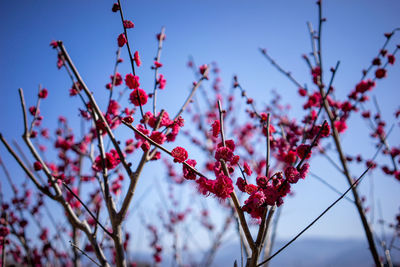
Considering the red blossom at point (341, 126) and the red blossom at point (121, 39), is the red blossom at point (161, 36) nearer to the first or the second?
the red blossom at point (121, 39)

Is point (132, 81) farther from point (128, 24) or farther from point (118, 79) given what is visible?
point (118, 79)

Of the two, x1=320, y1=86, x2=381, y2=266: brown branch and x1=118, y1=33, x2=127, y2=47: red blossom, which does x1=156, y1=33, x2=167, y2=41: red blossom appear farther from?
x1=320, y1=86, x2=381, y2=266: brown branch

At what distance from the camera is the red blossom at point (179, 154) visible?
127 cm

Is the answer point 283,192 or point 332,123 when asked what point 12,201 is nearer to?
point 283,192

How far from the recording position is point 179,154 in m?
1.28

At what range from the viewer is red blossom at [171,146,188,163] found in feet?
4.16

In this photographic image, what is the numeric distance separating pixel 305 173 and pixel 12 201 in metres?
5.33

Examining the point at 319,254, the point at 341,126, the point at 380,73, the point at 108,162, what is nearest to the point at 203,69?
the point at 108,162

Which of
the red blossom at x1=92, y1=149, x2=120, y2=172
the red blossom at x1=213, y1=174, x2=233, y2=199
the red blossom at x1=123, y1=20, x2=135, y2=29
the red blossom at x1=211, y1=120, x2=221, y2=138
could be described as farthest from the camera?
the red blossom at x1=92, y1=149, x2=120, y2=172

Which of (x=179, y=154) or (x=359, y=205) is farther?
(x=359, y=205)

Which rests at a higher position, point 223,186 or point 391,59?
point 391,59

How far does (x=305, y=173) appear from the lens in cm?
133

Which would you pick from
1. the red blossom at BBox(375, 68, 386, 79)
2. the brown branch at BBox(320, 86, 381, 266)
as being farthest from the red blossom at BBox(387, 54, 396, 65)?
the brown branch at BBox(320, 86, 381, 266)

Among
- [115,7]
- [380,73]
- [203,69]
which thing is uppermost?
[380,73]
